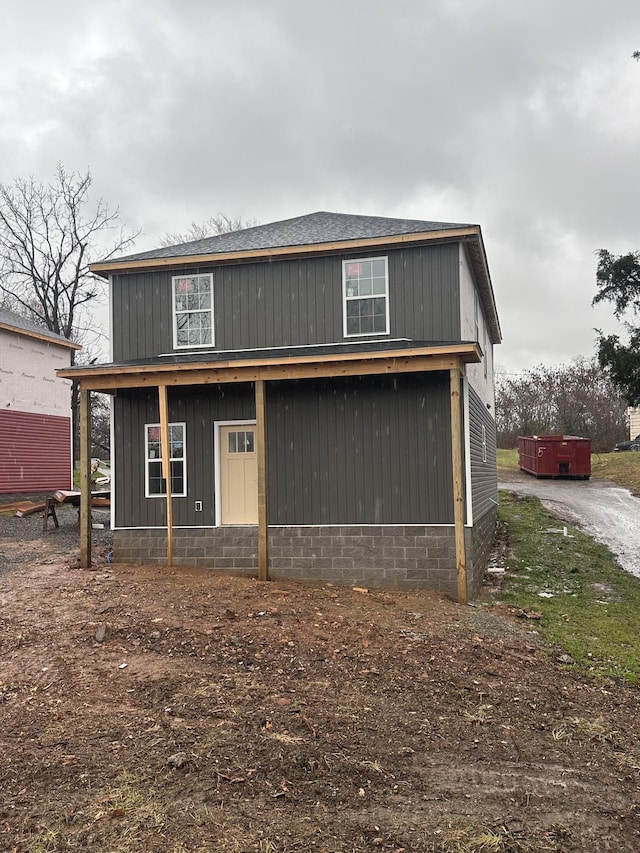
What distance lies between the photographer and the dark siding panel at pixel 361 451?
10.4 meters

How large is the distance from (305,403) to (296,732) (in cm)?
650

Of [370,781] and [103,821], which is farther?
[370,781]

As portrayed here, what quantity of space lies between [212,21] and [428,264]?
798 cm

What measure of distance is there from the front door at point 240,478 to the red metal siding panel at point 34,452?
11.8m

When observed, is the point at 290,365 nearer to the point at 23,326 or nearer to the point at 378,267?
the point at 378,267

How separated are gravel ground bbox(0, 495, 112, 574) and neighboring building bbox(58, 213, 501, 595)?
1487 millimetres

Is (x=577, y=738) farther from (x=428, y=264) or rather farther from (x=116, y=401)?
(x=116, y=401)

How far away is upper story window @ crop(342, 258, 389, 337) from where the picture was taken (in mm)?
11117

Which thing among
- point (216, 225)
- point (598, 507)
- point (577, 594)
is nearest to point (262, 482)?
point (577, 594)

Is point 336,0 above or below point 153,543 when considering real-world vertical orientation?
above

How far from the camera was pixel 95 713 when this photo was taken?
17.8 feet

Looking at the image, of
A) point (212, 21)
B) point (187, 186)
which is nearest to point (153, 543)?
point (212, 21)

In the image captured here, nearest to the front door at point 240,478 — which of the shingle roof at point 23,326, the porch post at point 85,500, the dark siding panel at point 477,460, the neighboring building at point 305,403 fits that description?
the neighboring building at point 305,403

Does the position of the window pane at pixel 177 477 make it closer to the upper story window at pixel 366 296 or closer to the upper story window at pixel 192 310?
the upper story window at pixel 192 310
